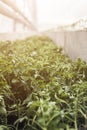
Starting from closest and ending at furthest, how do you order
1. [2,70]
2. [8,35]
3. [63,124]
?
[63,124] → [2,70] → [8,35]

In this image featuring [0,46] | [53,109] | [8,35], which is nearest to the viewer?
[53,109]

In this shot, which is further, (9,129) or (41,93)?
(41,93)

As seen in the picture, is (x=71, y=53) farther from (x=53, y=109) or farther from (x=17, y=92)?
(x=53, y=109)

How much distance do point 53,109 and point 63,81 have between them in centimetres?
→ 70

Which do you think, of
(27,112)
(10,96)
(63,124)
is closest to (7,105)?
(10,96)

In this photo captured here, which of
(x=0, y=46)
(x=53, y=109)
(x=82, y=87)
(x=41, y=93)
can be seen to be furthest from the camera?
(x=0, y=46)

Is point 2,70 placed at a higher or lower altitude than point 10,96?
higher

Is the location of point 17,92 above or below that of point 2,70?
below

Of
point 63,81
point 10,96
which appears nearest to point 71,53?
point 63,81

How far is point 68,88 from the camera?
207cm

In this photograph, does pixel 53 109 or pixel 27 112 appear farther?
pixel 27 112

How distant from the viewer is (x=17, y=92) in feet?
7.01

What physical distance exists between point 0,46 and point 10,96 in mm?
2505

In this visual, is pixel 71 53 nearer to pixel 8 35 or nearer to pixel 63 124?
pixel 63 124
